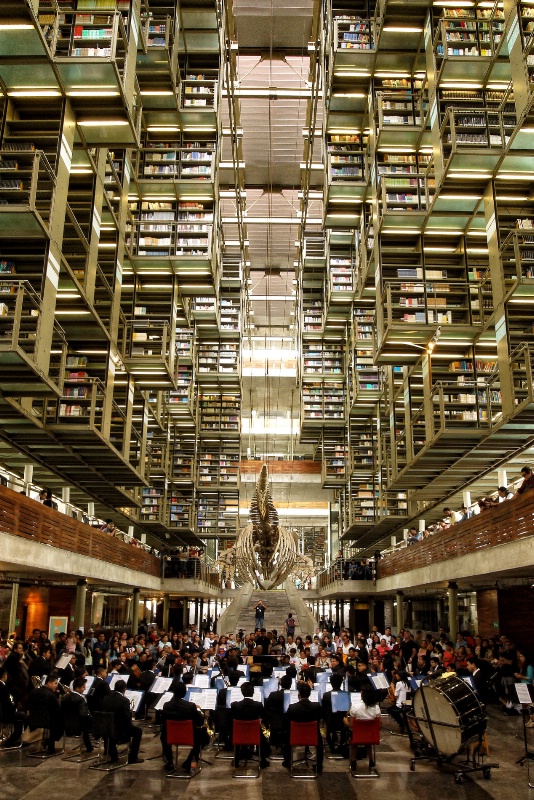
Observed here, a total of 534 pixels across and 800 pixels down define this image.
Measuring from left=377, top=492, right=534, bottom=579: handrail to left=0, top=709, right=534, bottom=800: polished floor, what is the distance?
3413 millimetres

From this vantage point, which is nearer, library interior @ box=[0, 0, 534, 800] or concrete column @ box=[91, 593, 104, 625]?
library interior @ box=[0, 0, 534, 800]

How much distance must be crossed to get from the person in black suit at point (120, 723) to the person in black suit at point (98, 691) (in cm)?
24

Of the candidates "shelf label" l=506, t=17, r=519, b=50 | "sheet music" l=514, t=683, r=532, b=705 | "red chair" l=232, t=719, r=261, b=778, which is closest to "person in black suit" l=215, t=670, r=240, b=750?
"red chair" l=232, t=719, r=261, b=778

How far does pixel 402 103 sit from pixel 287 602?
2453 centimetres

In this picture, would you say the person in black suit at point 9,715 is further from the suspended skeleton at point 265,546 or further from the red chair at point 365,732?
the suspended skeleton at point 265,546

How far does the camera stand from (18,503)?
10500 millimetres

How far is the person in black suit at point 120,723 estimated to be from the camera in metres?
→ 7.57

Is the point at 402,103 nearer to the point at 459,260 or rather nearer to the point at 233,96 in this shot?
the point at 459,260

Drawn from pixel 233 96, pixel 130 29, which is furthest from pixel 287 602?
pixel 130 29

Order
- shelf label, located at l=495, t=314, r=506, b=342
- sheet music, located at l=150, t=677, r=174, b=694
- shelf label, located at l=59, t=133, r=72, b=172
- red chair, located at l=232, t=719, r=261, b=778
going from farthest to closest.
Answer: shelf label, located at l=495, t=314, r=506, b=342
shelf label, located at l=59, t=133, r=72, b=172
sheet music, located at l=150, t=677, r=174, b=694
red chair, located at l=232, t=719, r=261, b=778

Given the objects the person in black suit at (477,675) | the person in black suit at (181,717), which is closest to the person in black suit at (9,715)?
the person in black suit at (181,717)

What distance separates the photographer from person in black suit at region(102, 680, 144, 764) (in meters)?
7.57

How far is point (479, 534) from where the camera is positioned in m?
12.8

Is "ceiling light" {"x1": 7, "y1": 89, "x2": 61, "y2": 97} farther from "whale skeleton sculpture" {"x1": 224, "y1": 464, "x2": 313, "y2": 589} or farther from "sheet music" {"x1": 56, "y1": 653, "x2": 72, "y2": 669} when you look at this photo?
"whale skeleton sculpture" {"x1": 224, "y1": 464, "x2": 313, "y2": 589}
